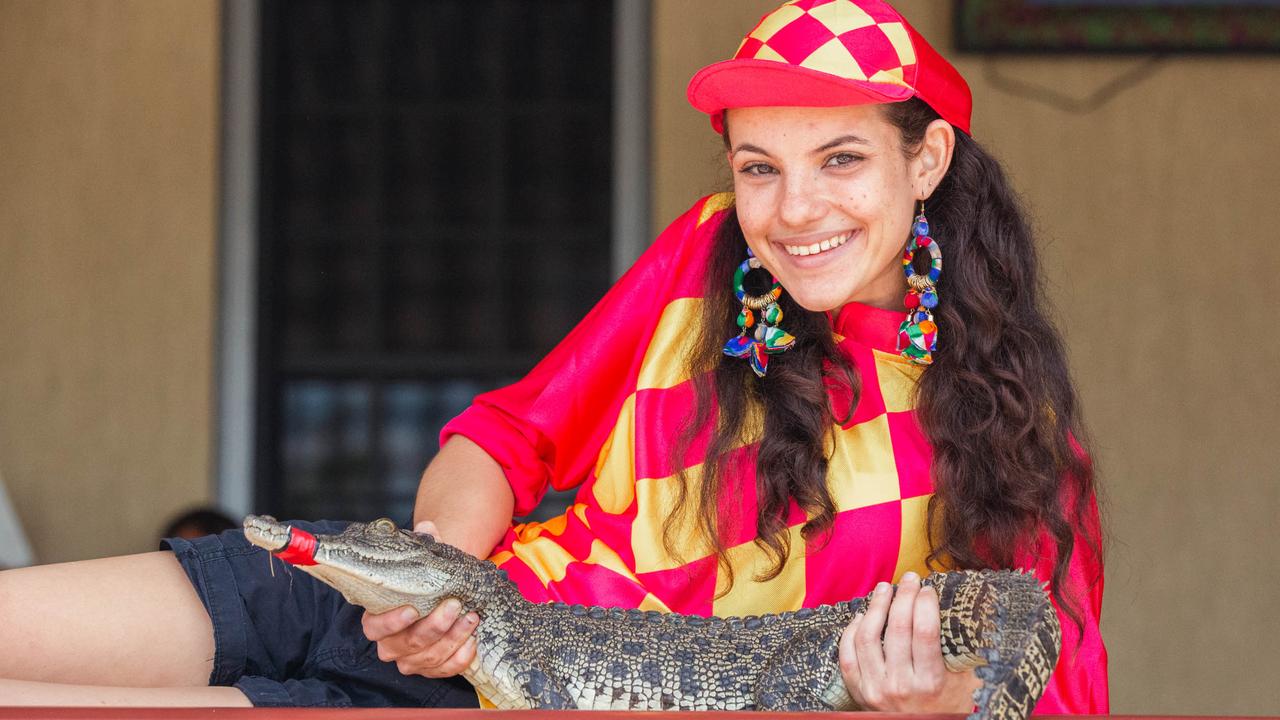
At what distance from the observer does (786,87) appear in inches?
63.4

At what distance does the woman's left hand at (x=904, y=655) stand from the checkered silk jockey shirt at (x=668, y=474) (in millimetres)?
222

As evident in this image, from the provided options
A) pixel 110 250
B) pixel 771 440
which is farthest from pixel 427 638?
pixel 110 250

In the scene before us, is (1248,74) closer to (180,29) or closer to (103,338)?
(180,29)

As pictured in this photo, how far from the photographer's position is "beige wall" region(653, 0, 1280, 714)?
3996 millimetres

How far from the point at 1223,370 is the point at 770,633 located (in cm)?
287

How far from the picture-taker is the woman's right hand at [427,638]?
151 cm

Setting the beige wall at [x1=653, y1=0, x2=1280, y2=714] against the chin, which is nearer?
the chin

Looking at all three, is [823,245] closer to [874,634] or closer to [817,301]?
[817,301]

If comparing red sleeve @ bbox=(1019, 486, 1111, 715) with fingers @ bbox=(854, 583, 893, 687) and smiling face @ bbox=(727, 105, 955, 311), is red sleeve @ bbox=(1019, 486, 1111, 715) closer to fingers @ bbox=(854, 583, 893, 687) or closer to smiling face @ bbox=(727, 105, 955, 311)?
fingers @ bbox=(854, 583, 893, 687)

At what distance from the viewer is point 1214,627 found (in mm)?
4004

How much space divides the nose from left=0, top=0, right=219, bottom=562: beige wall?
105 inches

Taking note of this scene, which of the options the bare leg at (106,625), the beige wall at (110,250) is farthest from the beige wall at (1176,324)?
the bare leg at (106,625)

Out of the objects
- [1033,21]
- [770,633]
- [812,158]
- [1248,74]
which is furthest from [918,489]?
[1248,74]

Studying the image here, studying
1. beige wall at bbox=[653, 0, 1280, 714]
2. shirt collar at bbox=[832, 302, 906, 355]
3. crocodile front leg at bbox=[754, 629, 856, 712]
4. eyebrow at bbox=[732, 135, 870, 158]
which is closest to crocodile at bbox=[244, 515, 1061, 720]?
crocodile front leg at bbox=[754, 629, 856, 712]
